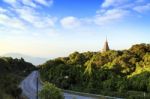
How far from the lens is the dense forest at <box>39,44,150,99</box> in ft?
161

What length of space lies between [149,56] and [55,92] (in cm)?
2914

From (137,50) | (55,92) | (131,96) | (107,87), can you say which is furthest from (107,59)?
(55,92)

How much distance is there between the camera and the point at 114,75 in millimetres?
57062

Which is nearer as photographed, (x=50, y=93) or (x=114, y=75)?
(x=50, y=93)

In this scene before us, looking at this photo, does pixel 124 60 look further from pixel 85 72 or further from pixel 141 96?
pixel 141 96

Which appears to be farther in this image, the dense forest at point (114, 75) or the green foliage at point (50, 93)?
the dense forest at point (114, 75)

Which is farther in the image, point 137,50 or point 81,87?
point 137,50

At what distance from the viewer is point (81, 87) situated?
2297 inches

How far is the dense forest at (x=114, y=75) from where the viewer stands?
4897 cm

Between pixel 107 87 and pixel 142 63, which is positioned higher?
pixel 142 63

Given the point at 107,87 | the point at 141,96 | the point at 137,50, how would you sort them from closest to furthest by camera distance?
the point at 141,96 → the point at 107,87 → the point at 137,50

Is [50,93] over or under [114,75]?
under

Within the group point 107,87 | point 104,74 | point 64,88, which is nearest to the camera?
point 107,87

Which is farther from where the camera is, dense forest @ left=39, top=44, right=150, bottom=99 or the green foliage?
dense forest @ left=39, top=44, right=150, bottom=99
